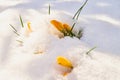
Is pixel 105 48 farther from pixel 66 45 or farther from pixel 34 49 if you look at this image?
pixel 34 49

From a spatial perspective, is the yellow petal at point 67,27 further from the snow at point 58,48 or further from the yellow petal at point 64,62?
the yellow petal at point 64,62

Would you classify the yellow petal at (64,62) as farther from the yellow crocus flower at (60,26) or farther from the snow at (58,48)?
the yellow crocus flower at (60,26)

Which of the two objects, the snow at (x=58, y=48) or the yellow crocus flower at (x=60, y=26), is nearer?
the snow at (x=58, y=48)

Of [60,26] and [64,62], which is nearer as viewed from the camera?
[64,62]

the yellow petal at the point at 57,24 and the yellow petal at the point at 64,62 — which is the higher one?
the yellow petal at the point at 57,24

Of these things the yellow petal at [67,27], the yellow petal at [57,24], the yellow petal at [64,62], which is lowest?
the yellow petal at [64,62]

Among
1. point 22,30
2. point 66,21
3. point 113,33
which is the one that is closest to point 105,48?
point 113,33

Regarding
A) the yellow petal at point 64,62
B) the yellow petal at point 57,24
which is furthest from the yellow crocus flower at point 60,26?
the yellow petal at point 64,62

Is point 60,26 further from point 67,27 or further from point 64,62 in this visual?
point 64,62

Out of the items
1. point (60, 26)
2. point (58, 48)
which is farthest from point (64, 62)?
point (60, 26)
